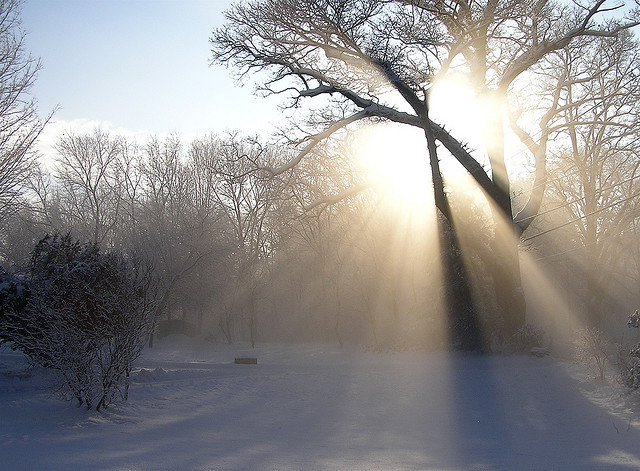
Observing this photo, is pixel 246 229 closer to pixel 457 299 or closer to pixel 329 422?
→ pixel 457 299

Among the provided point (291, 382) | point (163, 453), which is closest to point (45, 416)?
point (163, 453)

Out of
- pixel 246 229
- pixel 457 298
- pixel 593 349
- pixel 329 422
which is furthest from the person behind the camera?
pixel 246 229

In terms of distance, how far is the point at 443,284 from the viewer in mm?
20875

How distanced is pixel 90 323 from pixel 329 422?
184 inches

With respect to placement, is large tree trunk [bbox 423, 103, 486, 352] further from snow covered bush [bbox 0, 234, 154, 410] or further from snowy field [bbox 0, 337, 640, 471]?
→ snow covered bush [bbox 0, 234, 154, 410]

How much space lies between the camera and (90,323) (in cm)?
930

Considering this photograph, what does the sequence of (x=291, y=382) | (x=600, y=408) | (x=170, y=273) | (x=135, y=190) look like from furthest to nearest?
(x=135, y=190), (x=170, y=273), (x=291, y=382), (x=600, y=408)

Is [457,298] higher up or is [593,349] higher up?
[457,298]

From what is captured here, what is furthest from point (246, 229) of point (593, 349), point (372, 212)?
point (593, 349)

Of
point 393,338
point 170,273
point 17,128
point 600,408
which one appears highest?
point 17,128

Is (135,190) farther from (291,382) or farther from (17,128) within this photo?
(291,382)

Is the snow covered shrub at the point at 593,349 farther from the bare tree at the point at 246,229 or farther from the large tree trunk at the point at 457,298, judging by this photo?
the bare tree at the point at 246,229

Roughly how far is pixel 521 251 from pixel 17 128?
70.5 ft

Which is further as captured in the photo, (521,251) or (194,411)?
(521,251)
